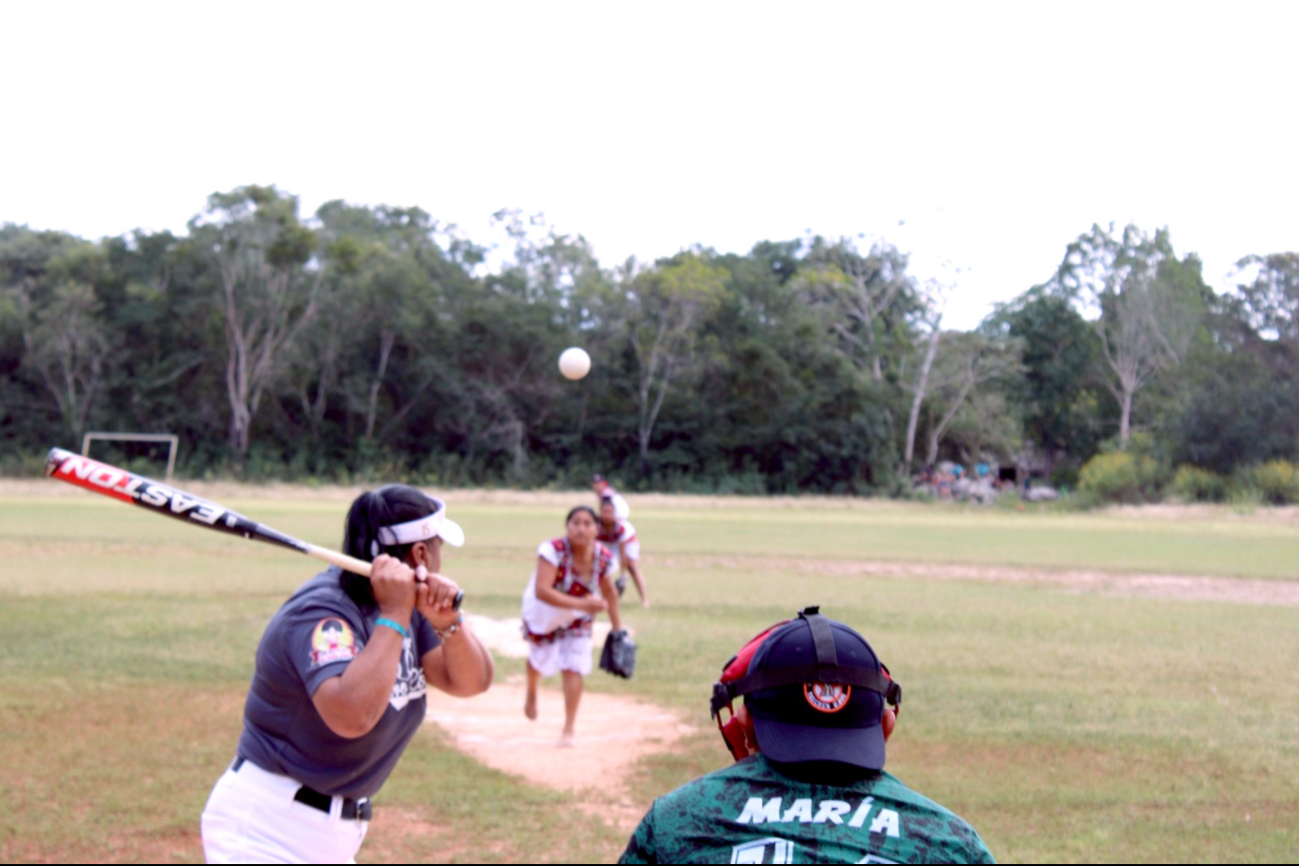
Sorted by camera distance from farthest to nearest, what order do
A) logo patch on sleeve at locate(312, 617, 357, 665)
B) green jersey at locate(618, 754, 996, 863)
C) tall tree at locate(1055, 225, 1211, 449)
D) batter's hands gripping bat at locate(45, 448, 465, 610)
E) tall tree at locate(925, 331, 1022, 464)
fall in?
1. tall tree at locate(925, 331, 1022, 464)
2. tall tree at locate(1055, 225, 1211, 449)
3. logo patch on sleeve at locate(312, 617, 357, 665)
4. batter's hands gripping bat at locate(45, 448, 465, 610)
5. green jersey at locate(618, 754, 996, 863)

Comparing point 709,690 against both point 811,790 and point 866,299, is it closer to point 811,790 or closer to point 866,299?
point 811,790

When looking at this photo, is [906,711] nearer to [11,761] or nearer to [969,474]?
[11,761]

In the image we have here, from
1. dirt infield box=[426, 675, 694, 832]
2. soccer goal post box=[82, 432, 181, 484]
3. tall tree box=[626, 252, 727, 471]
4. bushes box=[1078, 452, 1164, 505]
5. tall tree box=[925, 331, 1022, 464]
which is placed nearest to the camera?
dirt infield box=[426, 675, 694, 832]

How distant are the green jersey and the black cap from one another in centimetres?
7

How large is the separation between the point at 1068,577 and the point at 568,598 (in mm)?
15481

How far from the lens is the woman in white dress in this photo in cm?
955

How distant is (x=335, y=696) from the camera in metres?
3.51

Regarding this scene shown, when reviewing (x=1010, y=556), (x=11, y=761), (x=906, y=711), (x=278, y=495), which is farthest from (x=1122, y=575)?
(x=278, y=495)

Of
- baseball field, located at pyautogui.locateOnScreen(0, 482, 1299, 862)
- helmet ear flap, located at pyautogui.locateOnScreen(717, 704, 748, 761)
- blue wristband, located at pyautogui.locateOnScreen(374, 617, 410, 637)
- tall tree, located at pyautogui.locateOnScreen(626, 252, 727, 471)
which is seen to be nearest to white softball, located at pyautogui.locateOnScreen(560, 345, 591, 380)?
baseball field, located at pyautogui.locateOnScreen(0, 482, 1299, 862)

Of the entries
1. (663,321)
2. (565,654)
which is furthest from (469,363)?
(565,654)

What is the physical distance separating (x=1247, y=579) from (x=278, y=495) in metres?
40.6

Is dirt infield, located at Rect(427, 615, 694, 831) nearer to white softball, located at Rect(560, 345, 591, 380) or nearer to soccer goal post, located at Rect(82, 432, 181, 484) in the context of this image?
white softball, located at Rect(560, 345, 591, 380)

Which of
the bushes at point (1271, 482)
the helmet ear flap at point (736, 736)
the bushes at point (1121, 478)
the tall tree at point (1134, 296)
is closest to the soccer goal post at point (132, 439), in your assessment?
the bushes at point (1121, 478)

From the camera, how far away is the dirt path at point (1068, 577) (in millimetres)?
17656
